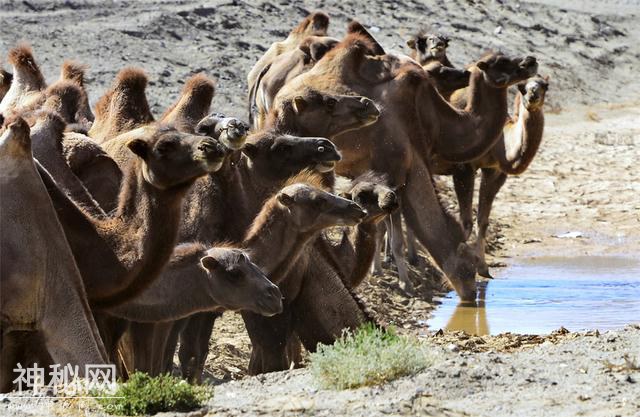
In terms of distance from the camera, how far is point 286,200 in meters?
10.6

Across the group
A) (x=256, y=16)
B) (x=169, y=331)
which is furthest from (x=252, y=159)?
(x=256, y=16)

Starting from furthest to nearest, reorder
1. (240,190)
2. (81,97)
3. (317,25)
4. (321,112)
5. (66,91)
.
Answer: (317,25) → (321,112) → (81,97) → (66,91) → (240,190)

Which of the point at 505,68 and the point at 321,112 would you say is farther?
the point at 505,68

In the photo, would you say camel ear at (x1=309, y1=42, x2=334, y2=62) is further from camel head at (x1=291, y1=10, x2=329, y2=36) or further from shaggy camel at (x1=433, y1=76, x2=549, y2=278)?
shaggy camel at (x1=433, y1=76, x2=549, y2=278)

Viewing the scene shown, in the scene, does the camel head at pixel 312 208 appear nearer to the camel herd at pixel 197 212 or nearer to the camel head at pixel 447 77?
the camel herd at pixel 197 212

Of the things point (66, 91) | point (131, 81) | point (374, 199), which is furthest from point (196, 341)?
point (66, 91)

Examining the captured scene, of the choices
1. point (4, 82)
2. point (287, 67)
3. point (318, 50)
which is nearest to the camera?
point (4, 82)

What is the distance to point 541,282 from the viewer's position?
677 inches

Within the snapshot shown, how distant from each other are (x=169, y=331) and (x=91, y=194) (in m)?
1.24

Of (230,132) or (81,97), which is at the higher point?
(81,97)

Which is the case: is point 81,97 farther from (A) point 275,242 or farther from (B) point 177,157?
(B) point 177,157

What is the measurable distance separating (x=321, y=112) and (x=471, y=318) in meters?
2.90

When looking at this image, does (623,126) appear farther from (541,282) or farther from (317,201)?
(317,201)

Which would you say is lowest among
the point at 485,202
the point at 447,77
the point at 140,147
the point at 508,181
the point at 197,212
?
the point at 197,212
